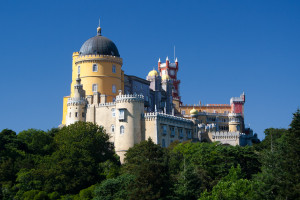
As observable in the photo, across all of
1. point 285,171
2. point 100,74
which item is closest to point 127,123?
point 100,74

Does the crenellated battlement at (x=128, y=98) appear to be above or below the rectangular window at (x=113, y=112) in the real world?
above

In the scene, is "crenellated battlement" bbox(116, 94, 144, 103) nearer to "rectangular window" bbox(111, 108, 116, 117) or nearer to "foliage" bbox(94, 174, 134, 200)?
"rectangular window" bbox(111, 108, 116, 117)

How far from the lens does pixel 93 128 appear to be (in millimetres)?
90688

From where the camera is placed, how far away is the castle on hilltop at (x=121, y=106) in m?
93.3

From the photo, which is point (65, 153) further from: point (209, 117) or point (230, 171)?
point (209, 117)

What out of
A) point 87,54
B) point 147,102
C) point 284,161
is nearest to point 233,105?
point 147,102

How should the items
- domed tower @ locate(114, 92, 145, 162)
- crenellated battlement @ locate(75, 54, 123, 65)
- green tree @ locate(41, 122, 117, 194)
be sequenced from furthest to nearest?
crenellated battlement @ locate(75, 54, 123, 65) < domed tower @ locate(114, 92, 145, 162) < green tree @ locate(41, 122, 117, 194)

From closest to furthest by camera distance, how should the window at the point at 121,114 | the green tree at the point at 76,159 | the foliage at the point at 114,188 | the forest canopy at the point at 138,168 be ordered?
the forest canopy at the point at 138,168, the foliage at the point at 114,188, the green tree at the point at 76,159, the window at the point at 121,114

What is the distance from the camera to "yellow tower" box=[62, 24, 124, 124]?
101688 mm

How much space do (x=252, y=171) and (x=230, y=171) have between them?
7.78 m

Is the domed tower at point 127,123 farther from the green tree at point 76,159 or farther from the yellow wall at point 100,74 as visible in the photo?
the yellow wall at point 100,74

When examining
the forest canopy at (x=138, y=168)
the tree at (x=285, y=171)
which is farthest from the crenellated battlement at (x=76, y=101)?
the tree at (x=285, y=171)

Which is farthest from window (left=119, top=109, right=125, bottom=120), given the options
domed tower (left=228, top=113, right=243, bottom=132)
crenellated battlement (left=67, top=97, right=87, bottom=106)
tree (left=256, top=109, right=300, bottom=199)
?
domed tower (left=228, top=113, right=243, bottom=132)

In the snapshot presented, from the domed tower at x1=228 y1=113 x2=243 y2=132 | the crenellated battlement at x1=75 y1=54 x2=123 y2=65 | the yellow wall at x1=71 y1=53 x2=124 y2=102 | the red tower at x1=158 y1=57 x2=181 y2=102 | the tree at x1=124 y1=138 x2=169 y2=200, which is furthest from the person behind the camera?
the red tower at x1=158 y1=57 x2=181 y2=102
